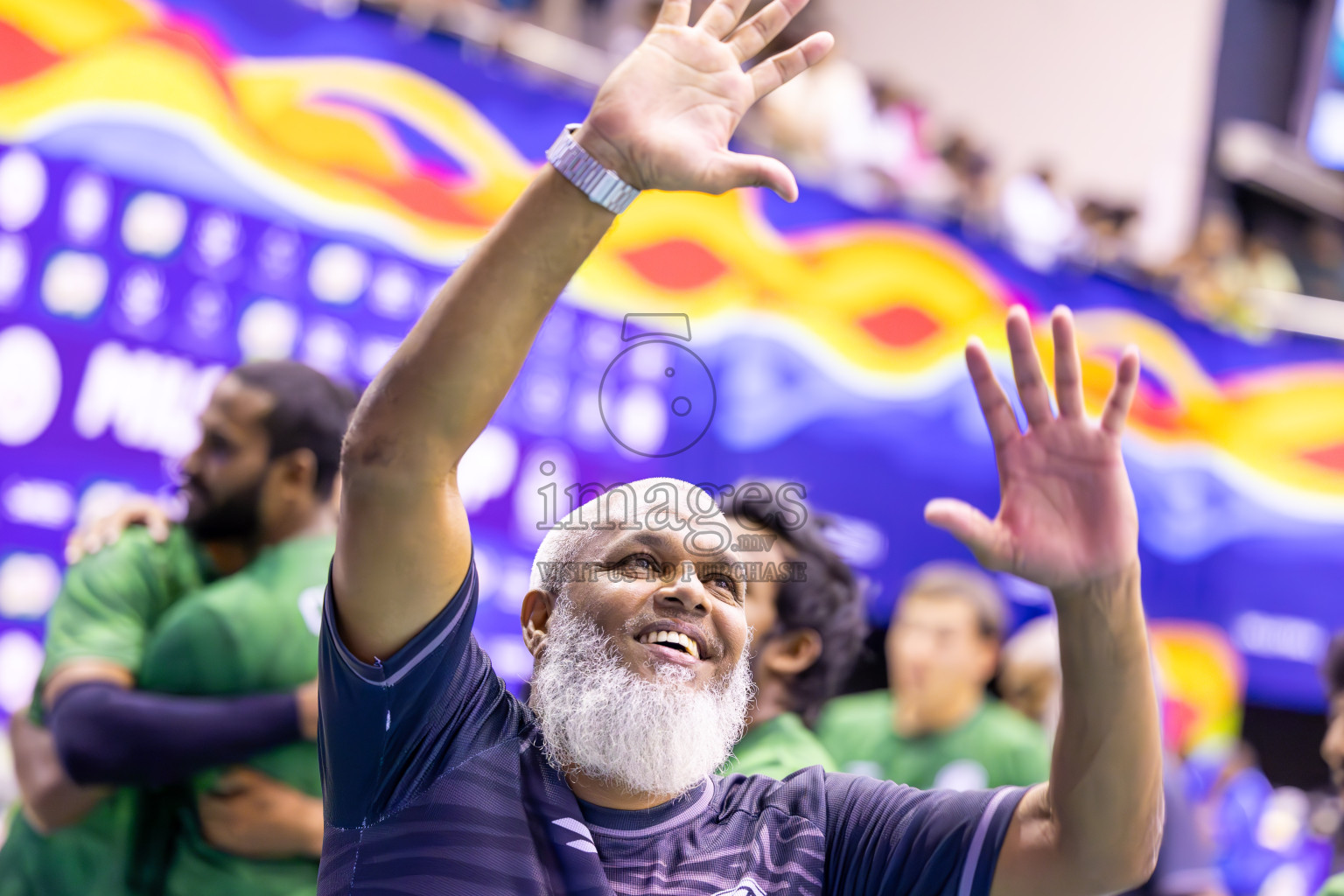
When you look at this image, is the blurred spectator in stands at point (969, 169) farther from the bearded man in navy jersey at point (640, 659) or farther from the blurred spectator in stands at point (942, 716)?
the bearded man in navy jersey at point (640, 659)

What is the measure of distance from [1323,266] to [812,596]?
8.86 metres

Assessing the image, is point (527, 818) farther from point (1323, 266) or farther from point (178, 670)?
point (1323, 266)

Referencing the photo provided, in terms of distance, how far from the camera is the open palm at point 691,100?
1297mm

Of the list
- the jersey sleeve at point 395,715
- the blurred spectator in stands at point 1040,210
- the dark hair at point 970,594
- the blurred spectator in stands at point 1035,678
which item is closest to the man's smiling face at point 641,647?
the jersey sleeve at point 395,715

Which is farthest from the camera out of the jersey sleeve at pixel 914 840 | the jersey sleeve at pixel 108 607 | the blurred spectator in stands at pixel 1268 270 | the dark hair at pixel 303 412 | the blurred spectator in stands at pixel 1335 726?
the blurred spectator in stands at pixel 1268 270

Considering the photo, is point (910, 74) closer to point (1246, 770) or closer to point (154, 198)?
point (1246, 770)

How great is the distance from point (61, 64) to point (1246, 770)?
715 centimetres

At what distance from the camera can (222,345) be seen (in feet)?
13.5

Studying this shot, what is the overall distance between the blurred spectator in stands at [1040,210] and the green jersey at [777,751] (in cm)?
555

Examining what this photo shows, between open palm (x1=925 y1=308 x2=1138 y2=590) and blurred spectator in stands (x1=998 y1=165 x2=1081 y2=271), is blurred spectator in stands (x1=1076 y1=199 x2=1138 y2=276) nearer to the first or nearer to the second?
blurred spectator in stands (x1=998 y1=165 x2=1081 y2=271)

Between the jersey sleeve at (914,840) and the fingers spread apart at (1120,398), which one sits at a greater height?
the fingers spread apart at (1120,398)

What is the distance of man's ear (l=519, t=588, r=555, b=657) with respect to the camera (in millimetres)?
1719

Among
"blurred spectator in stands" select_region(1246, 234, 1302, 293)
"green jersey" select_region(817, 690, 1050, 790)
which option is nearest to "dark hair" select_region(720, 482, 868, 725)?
"green jersey" select_region(817, 690, 1050, 790)

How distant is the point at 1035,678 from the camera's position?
157 inches
